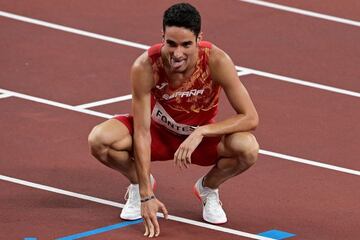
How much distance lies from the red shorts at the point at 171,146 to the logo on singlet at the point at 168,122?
0.19ft

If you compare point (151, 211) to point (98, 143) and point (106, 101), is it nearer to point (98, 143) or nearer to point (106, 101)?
point (98, 143)

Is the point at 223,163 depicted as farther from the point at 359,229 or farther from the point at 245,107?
the point at 359,229

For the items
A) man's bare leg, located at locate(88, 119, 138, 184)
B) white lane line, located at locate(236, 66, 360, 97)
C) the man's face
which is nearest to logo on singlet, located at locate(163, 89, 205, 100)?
the man's face

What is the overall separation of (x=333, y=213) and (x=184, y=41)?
1.73m

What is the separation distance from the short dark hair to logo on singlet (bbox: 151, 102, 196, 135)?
76cm

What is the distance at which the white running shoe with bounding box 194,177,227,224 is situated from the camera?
352 inches

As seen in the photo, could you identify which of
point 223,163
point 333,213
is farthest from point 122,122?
point 333,213

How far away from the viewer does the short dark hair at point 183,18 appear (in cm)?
830

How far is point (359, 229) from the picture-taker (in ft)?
29.0

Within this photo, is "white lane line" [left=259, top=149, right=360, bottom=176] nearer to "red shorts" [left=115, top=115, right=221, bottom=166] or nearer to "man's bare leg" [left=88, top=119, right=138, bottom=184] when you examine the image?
"red shorts" [left=115, top=115, right=221, bottom=166]

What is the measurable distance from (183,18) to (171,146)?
111cm

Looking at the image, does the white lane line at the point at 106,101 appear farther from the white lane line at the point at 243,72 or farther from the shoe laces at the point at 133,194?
the shoe laces at the point at 133,194

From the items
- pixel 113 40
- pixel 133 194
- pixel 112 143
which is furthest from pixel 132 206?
pixel 113 40

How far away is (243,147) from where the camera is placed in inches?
342
